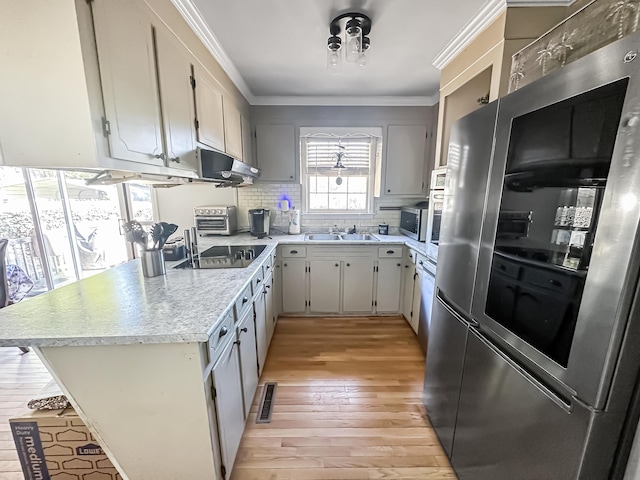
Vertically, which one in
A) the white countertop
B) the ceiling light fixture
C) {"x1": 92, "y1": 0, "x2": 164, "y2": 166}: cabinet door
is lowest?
the white countertop

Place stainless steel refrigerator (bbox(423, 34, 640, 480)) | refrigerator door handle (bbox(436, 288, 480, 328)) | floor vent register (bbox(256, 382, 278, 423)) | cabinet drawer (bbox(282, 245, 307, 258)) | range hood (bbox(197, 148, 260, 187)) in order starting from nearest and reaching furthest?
stainless steel refrigerator (bbox(423, 34, 640, 480)) → refrigerator door handle (bbox(436, 288, 480, 328)) → floor vent register (bbox(256, 382, 278, 423)) → range hood (bbox(197, 148, 260, 187)) → cabinet drawer (bbox(282, 245, 307, 258))

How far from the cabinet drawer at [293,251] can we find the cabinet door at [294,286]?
73 mm

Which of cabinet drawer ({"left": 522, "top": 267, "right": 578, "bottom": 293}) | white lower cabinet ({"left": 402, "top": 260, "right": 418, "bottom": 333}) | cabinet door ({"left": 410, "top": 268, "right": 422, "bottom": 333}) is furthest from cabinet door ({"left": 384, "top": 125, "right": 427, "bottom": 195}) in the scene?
cabinet drawer ({"left": 522, "top": 267, "right": 578, "bottom": 293})

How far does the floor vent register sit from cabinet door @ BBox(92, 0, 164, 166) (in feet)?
5.67

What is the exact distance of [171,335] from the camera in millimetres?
990

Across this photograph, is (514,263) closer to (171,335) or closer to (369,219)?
(171,335)

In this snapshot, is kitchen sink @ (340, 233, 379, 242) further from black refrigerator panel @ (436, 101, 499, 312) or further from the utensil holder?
the utensil holder

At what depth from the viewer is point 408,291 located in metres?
2.94

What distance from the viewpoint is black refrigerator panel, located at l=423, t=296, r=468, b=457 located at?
1.36 meters

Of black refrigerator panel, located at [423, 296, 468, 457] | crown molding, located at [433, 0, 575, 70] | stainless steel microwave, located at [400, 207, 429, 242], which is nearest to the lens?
black refrigerator panel, located at [423, 296, 468, 457]

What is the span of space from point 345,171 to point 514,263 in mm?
2697

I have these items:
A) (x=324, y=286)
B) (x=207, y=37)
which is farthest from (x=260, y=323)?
(x=207, y=37)

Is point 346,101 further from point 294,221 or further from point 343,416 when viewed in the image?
point 343,416

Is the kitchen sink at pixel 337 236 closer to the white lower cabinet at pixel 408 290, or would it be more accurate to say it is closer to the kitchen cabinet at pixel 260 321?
the white lower cabinet at pixel 408 290
